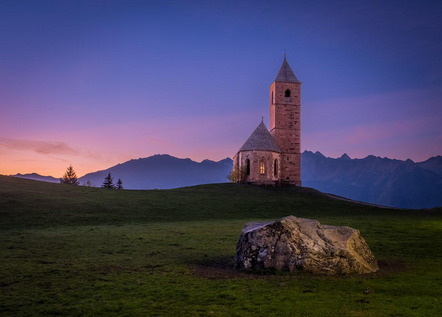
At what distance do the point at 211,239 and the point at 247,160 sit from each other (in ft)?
178

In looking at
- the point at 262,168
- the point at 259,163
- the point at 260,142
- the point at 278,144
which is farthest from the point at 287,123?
the point at 262,168

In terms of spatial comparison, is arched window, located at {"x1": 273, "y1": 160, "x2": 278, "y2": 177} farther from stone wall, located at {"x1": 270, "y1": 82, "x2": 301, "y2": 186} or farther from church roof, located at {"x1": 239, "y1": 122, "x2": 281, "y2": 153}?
stone wall, located at {"x1": 270, "y1": 82, "x2": 301, "y2": 186}

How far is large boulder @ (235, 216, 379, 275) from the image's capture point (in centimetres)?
1370

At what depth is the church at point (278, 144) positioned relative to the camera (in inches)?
3009

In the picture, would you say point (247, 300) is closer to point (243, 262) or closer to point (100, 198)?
point (243, 262)

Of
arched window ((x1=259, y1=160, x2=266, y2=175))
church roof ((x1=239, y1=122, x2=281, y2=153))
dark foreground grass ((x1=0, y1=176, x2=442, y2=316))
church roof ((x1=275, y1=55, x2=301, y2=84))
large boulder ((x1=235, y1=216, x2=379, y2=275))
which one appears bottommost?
dark foreground grass ((x1=0, y1=176, x2=442, y2=316))

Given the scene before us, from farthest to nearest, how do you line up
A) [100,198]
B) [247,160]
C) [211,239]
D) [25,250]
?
[247,160], [100,198], [211,239], [25,250]

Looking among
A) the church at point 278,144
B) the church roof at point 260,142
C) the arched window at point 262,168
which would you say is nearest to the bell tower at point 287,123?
the church at point 278,144

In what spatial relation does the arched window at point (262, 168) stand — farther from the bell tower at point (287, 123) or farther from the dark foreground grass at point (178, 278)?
the dark foreground grass at point (178, 278)

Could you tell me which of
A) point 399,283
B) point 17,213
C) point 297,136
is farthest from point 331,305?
point 297,136

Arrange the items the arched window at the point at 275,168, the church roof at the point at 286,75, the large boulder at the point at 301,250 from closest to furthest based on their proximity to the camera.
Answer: the large boulder at the point at 301,250 < the arched window at the point at 275,168 < the church roof at the point at 286,75

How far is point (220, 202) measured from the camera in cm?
4788

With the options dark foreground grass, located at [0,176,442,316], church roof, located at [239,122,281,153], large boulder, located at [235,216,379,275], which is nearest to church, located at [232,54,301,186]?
church roof, located at [239,122,281,153]

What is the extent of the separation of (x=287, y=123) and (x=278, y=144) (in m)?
5.53
